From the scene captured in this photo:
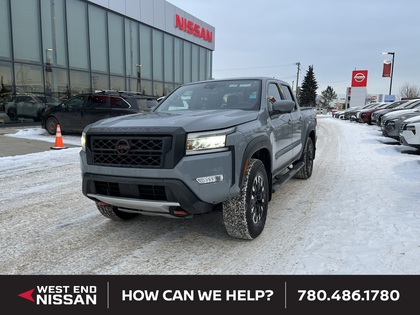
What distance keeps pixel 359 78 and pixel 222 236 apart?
5248 centimetres

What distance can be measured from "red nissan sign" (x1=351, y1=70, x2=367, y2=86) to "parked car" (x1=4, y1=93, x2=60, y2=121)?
4488cm

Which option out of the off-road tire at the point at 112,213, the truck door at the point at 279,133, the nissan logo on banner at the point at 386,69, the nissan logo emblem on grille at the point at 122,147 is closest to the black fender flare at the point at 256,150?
the truck door at the point at 279,133

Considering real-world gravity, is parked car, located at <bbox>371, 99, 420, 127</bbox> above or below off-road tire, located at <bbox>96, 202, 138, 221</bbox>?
above

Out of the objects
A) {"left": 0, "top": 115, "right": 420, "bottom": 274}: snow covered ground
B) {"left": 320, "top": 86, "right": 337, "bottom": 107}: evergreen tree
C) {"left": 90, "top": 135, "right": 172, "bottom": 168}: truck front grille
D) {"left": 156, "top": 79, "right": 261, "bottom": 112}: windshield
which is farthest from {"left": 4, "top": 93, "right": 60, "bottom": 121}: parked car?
{"left": 320, "top": 86, "right": 337, "bottom": 107}: evergreen tree

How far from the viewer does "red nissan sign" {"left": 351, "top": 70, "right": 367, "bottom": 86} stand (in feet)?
164

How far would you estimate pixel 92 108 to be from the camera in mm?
11750

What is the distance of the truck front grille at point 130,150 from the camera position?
3.09 m

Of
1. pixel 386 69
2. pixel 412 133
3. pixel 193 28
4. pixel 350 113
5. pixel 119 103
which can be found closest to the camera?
pixel 412 133

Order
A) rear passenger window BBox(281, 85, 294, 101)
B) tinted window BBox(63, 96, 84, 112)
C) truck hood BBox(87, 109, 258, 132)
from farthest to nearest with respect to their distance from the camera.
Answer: tinted window BBox(63, 96, 84, 112), rear passenger window BBox(281, 85, 294, 101), truck hood BBox(87, 109, 258, 132)

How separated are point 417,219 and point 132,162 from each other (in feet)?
11.4

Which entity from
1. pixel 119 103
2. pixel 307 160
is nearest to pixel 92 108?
pixel 119 103

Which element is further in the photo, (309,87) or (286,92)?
(309,87)

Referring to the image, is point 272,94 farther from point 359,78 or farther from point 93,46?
point 359,78

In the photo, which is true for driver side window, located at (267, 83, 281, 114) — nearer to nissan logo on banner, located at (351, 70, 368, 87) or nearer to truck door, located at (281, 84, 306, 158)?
truck door, located at (281, 84, 306, 158)
